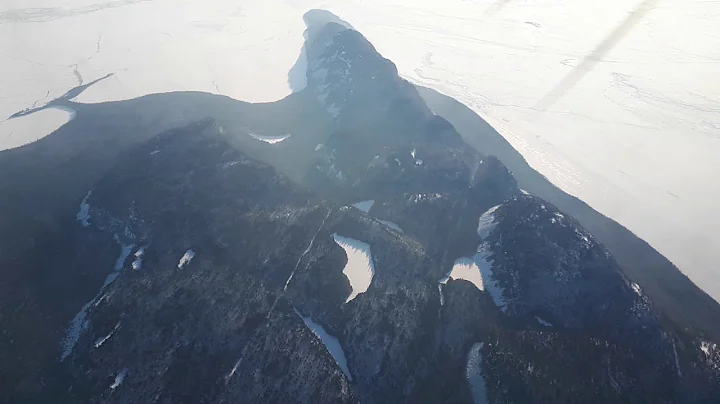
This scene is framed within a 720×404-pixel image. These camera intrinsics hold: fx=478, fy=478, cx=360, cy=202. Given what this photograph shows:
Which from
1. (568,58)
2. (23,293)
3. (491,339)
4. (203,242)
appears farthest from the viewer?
(568,58)

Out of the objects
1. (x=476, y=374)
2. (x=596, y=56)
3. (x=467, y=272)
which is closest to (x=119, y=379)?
(x=476, y=374)

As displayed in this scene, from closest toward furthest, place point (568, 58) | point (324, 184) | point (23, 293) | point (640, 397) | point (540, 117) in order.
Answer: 1. point (640, 397)
2. point (23, 293)
3. point (324, 184)
4. point (540, 117)
5. point (568, 58)

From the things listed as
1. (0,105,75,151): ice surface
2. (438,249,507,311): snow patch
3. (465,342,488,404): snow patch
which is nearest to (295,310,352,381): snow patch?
(465,342,488,404): snow patch

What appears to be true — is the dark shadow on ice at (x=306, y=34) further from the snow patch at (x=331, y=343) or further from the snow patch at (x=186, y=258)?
the snow patch at (x=331, y=343)

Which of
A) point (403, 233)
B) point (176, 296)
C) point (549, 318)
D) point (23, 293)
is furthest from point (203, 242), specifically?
point (549, 318)

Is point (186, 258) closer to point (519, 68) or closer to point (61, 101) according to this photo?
point (61, 101)

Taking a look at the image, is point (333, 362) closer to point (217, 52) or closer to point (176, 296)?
point (176, 296)

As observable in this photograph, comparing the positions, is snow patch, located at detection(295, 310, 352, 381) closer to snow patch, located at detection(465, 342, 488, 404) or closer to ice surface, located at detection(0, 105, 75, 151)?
snow patch, located at detection(465, 342, 488, 404)
